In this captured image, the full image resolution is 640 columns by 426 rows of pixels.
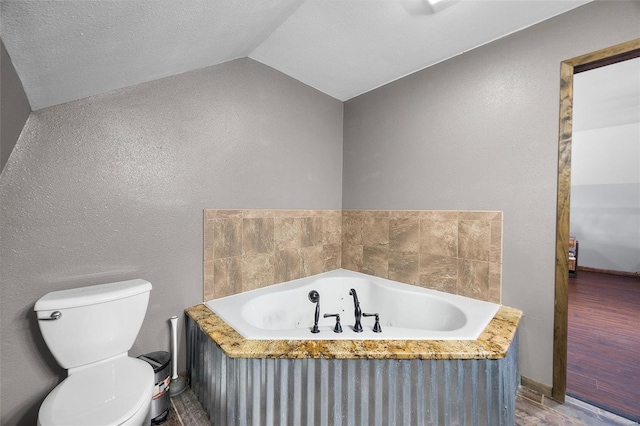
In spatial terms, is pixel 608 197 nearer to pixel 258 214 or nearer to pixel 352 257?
pixel 352 257

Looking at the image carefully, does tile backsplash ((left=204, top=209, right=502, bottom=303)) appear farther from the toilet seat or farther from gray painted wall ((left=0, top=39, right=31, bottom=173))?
gray painted wall ((left=0, top=39, right=31, bottom=173))

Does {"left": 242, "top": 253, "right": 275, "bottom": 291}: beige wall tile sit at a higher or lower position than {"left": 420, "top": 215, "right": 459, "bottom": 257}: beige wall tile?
lower

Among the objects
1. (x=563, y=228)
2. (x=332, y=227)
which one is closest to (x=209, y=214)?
(x=332, y=227)

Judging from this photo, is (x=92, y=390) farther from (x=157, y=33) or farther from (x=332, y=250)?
(x=332, y=250)

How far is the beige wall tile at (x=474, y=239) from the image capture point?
1929 millimetres

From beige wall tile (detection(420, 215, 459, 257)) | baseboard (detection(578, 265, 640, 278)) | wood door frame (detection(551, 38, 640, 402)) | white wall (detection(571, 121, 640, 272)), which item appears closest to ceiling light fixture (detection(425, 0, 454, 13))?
wood door frame (detection(551, 38, 640, 402))

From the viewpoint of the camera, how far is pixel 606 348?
2223 millimetres

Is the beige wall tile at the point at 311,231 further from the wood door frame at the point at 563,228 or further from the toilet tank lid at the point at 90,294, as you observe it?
the wood door frame at the point at 563,228

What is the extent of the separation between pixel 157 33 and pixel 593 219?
7.13 metres

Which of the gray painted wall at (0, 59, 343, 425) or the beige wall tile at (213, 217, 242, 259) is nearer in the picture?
the gray painted wall at (0, 59, 343, 425)

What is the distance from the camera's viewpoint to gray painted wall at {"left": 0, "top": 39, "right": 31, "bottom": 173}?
932 millimetres

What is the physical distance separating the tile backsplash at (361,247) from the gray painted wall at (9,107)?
0.99m

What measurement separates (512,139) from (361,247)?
60.7 inches

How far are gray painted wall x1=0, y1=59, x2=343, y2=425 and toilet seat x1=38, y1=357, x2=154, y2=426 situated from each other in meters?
0.32
